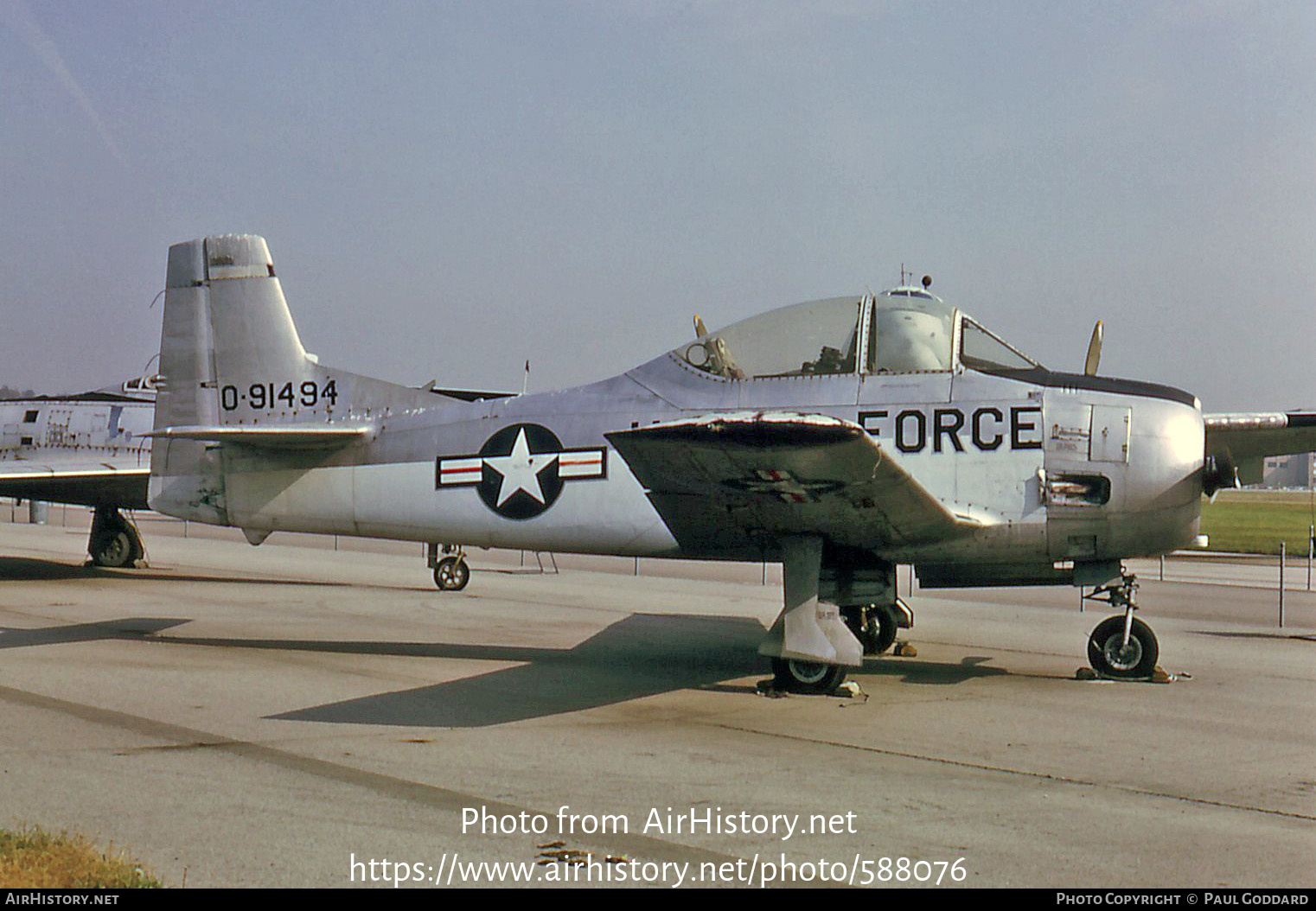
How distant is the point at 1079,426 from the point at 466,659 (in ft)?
18.2

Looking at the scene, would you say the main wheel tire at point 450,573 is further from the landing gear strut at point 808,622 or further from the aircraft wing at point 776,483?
the landing gear strut at point 808,622

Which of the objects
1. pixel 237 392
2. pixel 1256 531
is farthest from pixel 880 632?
pixel 1256 531

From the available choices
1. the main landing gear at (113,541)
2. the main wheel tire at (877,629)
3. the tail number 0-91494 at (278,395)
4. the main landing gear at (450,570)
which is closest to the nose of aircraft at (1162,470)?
the main wheel tire at (877,629)

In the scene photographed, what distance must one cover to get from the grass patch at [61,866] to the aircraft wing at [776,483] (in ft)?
11.5

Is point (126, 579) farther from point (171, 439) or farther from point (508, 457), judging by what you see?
point (508, 457)

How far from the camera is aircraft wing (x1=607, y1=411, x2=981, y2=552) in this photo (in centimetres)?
686

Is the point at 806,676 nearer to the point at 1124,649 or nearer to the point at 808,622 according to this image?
the point at 808,622

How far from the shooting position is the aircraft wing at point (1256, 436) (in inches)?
382

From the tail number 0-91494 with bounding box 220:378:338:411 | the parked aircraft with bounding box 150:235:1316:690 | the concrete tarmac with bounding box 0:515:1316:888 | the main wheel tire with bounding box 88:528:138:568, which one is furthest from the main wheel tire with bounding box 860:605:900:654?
the main wheel tire with bounding box 88:528:138:568

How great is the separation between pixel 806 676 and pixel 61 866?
18.4 ft

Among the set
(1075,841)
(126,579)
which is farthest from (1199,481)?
(126,579)

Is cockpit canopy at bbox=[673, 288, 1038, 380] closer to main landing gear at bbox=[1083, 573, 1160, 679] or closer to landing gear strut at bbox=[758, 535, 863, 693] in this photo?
landing gear strut at bbox=[758, 535, 863, 693]

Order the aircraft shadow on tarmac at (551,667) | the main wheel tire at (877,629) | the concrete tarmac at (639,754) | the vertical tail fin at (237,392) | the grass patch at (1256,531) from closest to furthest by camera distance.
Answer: the concrete tarmac at (639,754) → the aircraft shadow on tarmac at (551,667) → the vertical tail fin at (237,392) → the main wheel tire at (877,629) → the grass patch at (1256,531)

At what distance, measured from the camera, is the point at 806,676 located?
8.90 m
